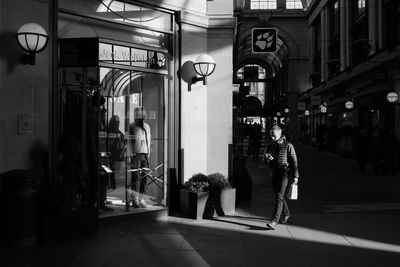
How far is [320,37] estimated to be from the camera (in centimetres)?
4612

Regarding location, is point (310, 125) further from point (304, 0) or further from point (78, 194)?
point (78, 194)

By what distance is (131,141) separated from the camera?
29.3ft

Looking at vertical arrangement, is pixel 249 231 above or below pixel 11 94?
below

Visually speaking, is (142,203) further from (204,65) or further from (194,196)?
(204,65)

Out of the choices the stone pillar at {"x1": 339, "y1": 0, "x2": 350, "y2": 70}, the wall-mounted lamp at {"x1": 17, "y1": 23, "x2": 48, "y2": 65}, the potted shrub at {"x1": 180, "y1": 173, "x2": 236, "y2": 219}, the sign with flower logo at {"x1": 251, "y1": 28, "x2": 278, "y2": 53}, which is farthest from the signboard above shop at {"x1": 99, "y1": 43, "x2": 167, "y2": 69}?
the stone pillar at {"x1": 339, "y1": 0, "x2": 350, "y2": 70}

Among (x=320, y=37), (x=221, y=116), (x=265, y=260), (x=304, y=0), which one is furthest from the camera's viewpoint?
(x=304, y=0)

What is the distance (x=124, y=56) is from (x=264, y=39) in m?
6.19

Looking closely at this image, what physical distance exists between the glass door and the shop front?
0.02m

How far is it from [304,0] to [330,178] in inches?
1652

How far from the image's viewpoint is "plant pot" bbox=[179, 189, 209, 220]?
8.55 m

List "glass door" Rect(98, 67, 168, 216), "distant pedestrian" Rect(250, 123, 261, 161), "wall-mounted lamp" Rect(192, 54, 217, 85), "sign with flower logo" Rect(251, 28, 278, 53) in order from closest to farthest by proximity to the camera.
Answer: "glass door" Rect(98, 67, 168, 216) < "wall-mounted lamp" Rect(192, 54, 217, 85) < "sign with flower logo" Rect(251, 28, 278, 53) < "distant pedestrian" Rect(250, 123, 261, 161)

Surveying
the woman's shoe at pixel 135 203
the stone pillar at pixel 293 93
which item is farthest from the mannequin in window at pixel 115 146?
the stone pillar at pixel 293 93

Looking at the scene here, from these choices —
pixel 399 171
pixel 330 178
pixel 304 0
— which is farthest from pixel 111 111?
pixel 304 0

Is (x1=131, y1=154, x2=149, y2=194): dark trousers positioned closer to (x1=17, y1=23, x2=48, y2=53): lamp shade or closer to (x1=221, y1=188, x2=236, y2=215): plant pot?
(x1=221, y1=188, x2=236, y2=215): plant pot
